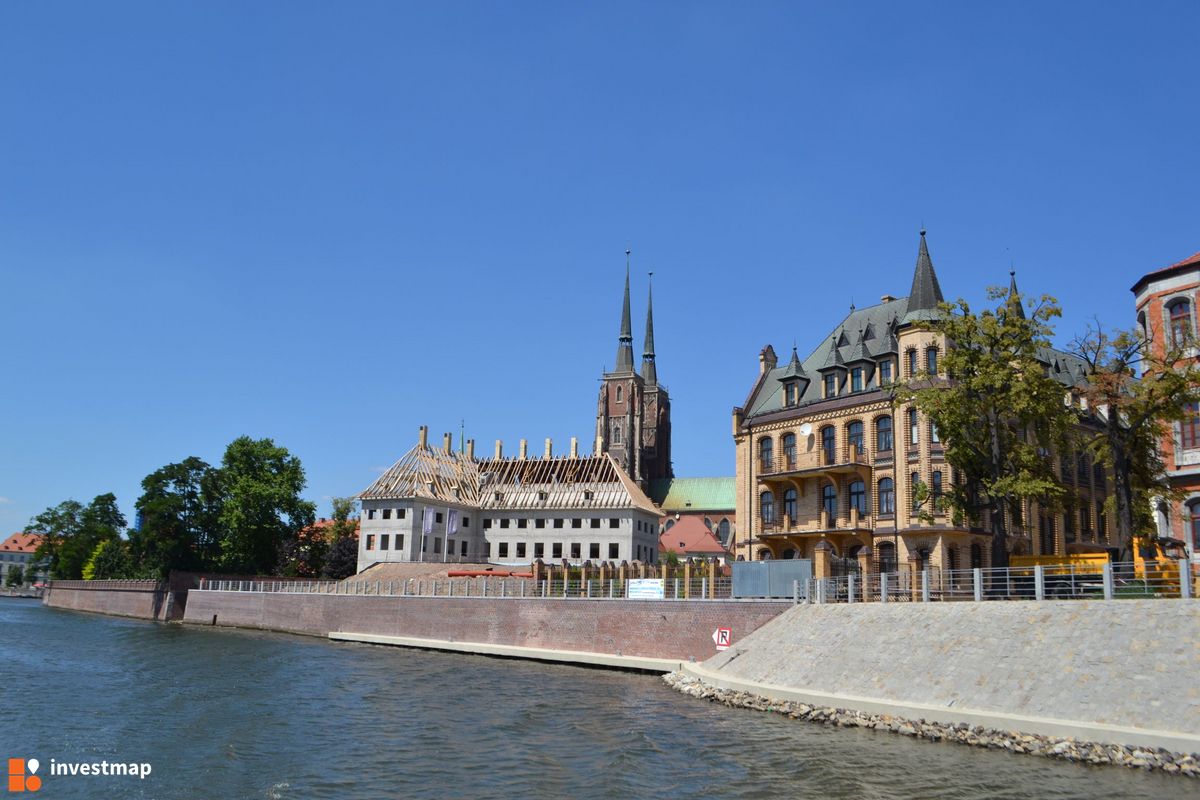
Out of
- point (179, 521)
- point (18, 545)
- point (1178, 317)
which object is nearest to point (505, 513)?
point (179, 521)

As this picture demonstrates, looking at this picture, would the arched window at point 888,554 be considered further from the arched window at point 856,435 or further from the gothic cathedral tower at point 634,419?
the gothic cathedral tower at point 634,419

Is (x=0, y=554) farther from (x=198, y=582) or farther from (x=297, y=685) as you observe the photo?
(x=297, y=685)

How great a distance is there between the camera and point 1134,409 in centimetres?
3419

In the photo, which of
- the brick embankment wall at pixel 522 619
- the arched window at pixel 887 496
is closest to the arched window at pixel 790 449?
the arched window at pixel 887 496

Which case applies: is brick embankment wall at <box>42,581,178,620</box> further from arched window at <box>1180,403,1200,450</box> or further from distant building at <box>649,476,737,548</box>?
arched window at <box>1180,403,1200,450</box>

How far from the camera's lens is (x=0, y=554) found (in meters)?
194

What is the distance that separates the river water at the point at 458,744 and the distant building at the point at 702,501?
289 feet

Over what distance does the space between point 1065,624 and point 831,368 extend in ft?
94.3

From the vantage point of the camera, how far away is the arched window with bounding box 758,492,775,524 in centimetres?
5606

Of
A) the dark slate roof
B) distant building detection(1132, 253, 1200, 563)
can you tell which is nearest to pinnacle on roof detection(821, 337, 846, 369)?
the dark slate roof

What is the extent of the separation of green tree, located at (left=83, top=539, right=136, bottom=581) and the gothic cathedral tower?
59.4 metres

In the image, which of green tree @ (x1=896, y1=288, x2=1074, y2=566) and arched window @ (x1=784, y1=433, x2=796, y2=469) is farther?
arched window @ (x1=784, y1=433, x2=796, y2=469)

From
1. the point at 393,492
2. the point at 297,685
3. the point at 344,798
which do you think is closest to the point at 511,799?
the point at 344,798

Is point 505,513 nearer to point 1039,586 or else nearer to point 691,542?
point 691,542
